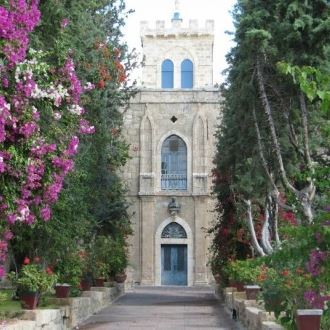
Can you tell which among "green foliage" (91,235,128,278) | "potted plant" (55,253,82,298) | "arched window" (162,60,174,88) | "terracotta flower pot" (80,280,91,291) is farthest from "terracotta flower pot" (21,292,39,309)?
"arched window" (162,60,174,88)

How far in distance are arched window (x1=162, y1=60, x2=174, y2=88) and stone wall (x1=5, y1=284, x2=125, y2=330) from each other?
901 inches

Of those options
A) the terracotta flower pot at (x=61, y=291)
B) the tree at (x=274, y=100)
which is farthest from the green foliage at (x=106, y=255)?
the tree at (x=274, y=100)

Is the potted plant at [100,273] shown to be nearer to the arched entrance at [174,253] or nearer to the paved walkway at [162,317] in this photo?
the paved walkway at [162,317]

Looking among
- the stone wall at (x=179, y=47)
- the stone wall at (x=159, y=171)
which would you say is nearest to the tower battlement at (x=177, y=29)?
the stone wall at (x=179, y=47)

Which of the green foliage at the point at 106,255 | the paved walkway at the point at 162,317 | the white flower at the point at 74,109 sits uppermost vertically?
the white flower at the point at 74,109

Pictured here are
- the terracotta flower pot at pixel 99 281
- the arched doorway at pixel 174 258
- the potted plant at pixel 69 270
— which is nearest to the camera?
the potted plant at pixel 69 270

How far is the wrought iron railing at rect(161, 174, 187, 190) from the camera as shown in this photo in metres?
37.9

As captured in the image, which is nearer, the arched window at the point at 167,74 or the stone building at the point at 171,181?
the stone building at the point at 171,181

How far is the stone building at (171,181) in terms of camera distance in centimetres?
3709

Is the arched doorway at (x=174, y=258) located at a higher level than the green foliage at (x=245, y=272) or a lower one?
higher

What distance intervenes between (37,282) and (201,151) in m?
25.9

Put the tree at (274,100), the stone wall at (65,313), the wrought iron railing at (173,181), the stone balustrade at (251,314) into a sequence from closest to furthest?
the stone wall at (65,313) → the stone balustrade at (251,314) → the tree at (274,100) → the wrought iron railing at (173,181)

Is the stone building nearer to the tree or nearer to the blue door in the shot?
the blue door

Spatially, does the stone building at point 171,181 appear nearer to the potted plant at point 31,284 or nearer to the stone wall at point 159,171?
the stone wall at point 159,171
